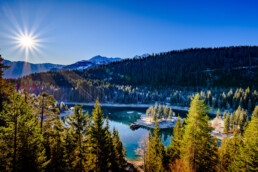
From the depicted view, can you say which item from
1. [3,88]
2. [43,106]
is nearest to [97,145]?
[43,106]

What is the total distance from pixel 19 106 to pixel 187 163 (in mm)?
17748

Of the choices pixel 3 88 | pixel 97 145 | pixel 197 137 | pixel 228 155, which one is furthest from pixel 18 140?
pixel 228 155

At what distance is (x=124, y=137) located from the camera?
57750mm

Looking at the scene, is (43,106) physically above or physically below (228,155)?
above

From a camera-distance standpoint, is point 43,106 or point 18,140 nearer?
point 18,140

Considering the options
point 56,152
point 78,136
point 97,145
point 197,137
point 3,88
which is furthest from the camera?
point 56,152

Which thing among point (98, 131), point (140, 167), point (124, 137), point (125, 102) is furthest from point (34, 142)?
point (125, 102)

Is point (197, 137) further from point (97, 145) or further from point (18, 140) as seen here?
point (18, 140)

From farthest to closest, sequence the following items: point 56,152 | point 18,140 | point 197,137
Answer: point 56,152, point 197,137, point 18,140

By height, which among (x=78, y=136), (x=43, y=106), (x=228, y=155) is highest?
(x=43, y=106)

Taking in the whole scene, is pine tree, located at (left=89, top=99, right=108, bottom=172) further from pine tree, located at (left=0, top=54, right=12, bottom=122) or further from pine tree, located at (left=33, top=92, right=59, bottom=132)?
pine tree, located at (left=0, top=54, right=12, bottom=122)

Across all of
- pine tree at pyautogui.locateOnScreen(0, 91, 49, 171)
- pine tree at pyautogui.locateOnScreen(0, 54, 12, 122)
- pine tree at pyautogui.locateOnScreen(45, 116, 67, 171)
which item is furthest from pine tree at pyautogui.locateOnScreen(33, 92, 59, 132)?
pine tree at pyautogui.locateOnScreen(0, 91, 49, 171)

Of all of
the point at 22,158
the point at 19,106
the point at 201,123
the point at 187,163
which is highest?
the point at 19,106

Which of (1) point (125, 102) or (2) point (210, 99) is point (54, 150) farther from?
(2) point (210, 99)
